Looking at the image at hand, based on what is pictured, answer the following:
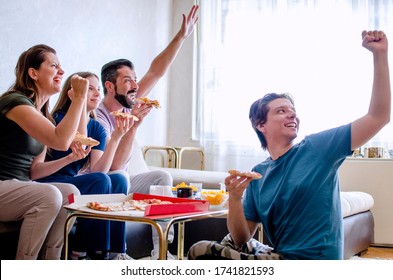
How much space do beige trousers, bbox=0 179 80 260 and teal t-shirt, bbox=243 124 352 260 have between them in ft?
2.73

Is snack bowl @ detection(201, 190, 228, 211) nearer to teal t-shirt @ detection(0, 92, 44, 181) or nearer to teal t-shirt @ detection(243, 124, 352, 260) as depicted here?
teal t-shirt @ detection(243, 124, 352, 260)

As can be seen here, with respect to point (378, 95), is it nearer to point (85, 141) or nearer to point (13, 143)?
point (85, 141)

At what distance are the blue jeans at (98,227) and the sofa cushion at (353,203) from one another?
1389mm

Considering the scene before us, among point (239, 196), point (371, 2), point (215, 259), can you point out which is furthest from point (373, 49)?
point (371, 2)

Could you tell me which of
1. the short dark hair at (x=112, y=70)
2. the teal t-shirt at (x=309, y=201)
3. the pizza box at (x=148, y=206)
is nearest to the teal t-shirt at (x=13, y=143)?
the pizza box at (x=148, y=206)

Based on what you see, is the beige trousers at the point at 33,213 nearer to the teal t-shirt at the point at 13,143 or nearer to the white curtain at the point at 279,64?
the teal t-shirt at the point at 13,143

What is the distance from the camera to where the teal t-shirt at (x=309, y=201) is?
1321 millimetres

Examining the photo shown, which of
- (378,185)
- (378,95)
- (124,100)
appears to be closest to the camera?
(378,95)

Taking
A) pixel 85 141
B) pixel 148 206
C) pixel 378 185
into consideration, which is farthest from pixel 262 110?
pixel 378 185

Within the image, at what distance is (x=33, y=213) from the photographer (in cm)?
181

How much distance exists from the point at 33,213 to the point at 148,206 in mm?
516

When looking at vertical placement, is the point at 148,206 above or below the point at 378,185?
above

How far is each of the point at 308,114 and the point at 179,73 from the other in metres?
1.45

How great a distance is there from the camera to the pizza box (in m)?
1.59
